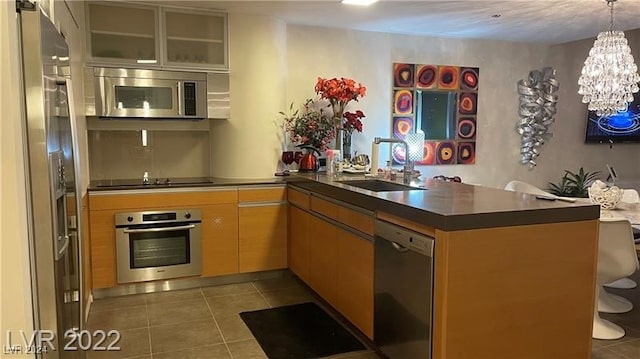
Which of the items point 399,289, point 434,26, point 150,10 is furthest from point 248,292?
point 434,26

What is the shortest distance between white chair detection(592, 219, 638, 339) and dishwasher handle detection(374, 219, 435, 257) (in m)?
1.40

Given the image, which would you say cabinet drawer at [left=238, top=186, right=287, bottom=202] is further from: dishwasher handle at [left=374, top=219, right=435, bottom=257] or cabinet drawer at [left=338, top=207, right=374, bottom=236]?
dishwasher handle at [left=374, top=219, right=435, bottom=257]

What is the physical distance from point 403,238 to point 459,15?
2.72 meters

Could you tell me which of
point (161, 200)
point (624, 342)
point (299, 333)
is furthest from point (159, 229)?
point (624, 342)

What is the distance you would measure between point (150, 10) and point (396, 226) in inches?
111

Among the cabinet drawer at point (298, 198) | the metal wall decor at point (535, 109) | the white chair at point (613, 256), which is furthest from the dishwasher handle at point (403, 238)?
the metal wall decor at point (535, 109)

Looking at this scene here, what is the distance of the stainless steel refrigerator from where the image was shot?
4.65 feet

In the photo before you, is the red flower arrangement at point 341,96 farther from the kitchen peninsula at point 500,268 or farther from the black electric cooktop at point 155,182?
the kitchen peninsula at point 500,268

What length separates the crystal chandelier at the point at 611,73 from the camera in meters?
3.90

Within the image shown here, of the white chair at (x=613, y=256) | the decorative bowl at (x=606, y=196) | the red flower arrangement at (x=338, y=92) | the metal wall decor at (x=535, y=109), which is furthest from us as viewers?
the metal wall decor at (x=535, y=109)

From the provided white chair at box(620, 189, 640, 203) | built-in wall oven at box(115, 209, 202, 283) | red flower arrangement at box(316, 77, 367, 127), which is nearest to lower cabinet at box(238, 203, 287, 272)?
built-in wall oven at box(115, 209, 202, 283)

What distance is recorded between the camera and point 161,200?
3855 millimetres

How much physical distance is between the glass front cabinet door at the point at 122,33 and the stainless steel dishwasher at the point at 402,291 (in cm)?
254

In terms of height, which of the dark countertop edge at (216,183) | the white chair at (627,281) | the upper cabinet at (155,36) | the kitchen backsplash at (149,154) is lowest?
the white chair at (627,281)
